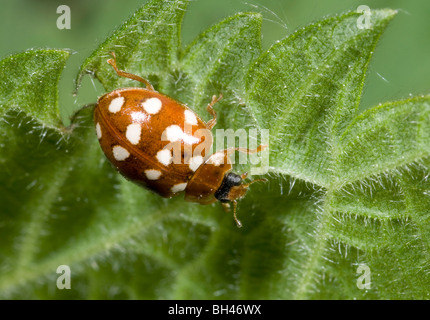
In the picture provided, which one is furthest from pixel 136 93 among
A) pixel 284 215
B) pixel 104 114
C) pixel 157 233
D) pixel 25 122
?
pixel 284 215

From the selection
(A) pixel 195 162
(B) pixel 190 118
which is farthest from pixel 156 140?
(A) pixel 195 162

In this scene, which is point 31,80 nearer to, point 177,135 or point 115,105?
point 115,105

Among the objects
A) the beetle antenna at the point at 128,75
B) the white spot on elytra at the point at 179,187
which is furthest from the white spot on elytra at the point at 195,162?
the beetle antenna at the point at 128,75

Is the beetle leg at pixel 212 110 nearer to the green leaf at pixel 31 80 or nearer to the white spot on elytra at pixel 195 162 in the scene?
the white spot on elytra at pixel 195 162

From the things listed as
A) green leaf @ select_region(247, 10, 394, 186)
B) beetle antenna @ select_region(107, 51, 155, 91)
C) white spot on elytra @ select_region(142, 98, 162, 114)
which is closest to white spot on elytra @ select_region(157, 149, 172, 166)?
white spot on elytra @ select_region(142, 98, 162, 114)

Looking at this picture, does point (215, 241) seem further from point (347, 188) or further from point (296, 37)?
point (296, 37)

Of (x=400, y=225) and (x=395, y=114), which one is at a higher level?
(x=395, y=114)

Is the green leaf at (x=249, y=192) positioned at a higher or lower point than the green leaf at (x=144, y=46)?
lower
